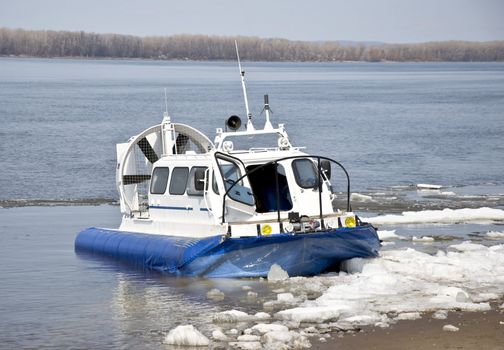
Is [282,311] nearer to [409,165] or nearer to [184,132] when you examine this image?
[184,132]

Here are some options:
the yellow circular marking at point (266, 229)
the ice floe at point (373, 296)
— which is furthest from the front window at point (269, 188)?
the ice floe at point (373, 296)

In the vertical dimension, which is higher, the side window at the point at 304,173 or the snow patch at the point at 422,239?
the side window at the point at 304,173

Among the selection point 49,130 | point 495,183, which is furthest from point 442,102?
point 495,183

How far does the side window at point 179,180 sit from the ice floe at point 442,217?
614 cm

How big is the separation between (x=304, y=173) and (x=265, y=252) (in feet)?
6.29

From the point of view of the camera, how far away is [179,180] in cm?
1939

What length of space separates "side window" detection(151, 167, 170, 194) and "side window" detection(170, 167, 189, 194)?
0.60 feet

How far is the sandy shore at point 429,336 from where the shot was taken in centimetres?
1303

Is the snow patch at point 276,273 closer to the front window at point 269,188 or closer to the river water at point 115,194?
the river water at point 115,194

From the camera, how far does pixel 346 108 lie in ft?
253

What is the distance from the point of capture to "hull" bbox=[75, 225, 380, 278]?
1728cm

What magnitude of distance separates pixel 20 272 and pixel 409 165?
70.8 ft

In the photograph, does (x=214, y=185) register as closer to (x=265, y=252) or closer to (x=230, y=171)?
(x=230, y=171)

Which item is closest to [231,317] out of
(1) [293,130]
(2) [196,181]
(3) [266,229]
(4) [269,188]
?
(3) [266,229]
